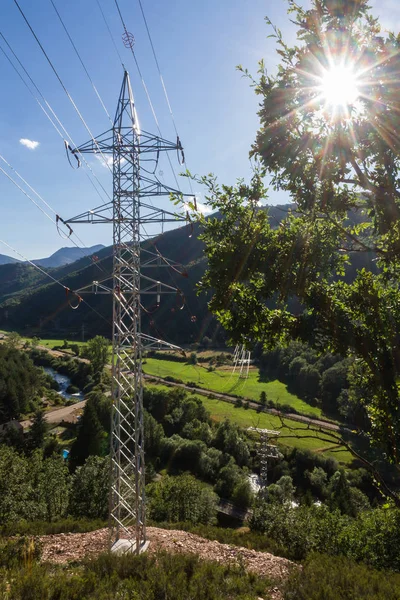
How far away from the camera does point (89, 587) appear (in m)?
7.09

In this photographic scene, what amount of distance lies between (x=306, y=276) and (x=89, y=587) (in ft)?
24.1

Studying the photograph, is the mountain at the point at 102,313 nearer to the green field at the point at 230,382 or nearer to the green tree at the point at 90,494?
the green field at the point at 230,382

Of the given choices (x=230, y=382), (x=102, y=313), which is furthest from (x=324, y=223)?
(x=102, y=313)

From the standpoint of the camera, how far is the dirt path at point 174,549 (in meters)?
11.6

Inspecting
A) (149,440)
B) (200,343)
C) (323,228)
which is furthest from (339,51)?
(200,343)

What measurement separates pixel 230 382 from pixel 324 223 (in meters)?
69.1

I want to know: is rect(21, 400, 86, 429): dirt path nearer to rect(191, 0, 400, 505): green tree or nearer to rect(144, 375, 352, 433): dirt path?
rect(144, 375, 352, 433): dirt path

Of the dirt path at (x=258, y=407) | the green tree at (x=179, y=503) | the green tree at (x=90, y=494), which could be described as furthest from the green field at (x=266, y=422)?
the green tree at (x=90, y=494)

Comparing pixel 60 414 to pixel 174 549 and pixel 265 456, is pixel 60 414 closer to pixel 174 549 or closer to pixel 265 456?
pixel 265 456

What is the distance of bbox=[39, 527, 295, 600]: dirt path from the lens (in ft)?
38.1

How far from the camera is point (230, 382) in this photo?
7269 cm

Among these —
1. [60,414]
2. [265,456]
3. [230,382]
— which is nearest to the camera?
[265,456]

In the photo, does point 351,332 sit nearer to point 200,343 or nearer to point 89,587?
point 89,587

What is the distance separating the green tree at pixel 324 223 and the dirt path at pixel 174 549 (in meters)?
8.68
